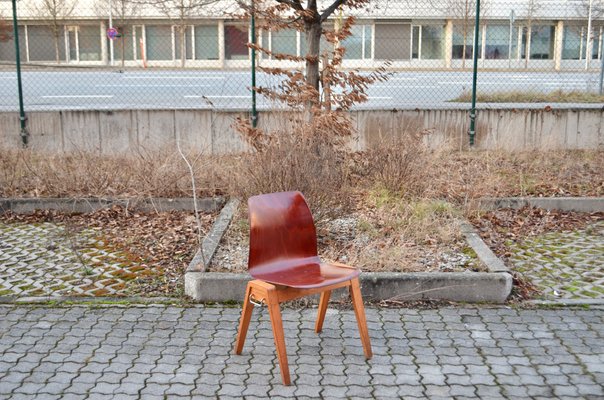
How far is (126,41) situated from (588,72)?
19558mm

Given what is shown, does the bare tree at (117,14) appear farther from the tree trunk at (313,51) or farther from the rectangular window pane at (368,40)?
the tree trunk at (313,51)

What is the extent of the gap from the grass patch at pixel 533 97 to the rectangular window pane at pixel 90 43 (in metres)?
20.0

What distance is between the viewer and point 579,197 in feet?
26.8

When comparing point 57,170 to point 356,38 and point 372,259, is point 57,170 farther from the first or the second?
point 356,38

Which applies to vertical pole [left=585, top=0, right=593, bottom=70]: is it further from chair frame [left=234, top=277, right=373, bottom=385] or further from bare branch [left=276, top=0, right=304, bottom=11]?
chair frame [left=234, top=277, right=373, bottom=385]

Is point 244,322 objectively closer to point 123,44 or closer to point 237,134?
point 237,134

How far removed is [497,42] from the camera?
15.1m

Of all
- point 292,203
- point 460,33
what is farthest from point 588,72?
point 292,203

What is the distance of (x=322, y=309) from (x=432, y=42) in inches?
516

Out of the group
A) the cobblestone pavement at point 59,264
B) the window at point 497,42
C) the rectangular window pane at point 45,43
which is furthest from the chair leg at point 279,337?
the rectangular window pane at point 45,43

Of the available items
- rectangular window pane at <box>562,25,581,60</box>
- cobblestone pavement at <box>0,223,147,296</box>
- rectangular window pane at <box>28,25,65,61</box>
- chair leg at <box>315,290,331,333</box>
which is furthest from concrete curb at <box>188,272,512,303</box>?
rectangular window pane at <box>28,25,65,61</box>

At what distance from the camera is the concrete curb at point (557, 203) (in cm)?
800

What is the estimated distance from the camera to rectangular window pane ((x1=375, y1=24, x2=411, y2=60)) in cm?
1429

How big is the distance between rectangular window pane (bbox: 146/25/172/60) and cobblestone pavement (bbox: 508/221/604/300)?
19.6 meters
